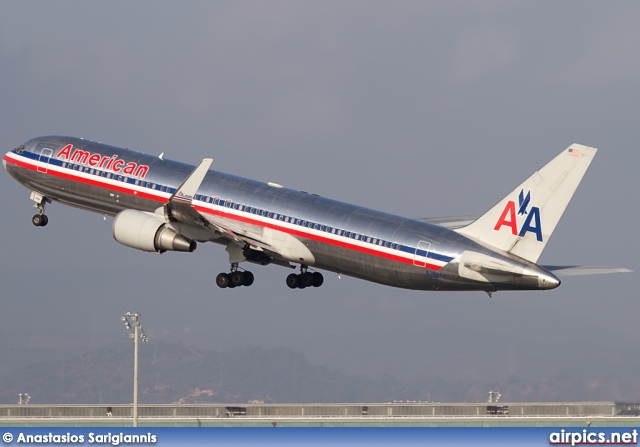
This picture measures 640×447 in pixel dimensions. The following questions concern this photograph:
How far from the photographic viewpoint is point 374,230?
236 ft

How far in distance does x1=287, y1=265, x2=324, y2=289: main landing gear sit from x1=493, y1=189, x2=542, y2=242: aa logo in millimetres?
15445

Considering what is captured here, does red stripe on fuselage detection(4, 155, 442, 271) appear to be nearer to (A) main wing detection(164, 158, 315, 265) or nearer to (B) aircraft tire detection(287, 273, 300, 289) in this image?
(A) main wing detection(164, 158, 315, 265)

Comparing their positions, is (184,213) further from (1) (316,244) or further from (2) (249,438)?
(2) (249,438)

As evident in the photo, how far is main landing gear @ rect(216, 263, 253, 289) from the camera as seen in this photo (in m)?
78.0

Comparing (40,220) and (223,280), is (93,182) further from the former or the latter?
(223,280)

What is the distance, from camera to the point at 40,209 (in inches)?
3460

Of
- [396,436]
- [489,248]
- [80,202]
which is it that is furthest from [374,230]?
[80,202]

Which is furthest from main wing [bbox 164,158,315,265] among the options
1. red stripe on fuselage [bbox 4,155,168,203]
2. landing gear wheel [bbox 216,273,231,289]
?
red stripe on fuselage [bbox 4,155,168,203]

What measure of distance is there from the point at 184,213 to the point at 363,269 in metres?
10.3

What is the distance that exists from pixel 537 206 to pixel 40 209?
35737 millimetres

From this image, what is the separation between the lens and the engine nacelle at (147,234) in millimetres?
76625

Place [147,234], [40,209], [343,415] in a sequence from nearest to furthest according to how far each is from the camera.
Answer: [147,234] → [40,209] → [343,415]

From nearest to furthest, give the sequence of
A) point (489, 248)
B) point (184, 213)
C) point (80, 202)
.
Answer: point (489, 248), point (184, 213), point (80, 202)

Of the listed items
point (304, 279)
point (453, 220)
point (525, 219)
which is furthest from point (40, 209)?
point (525, 219)
